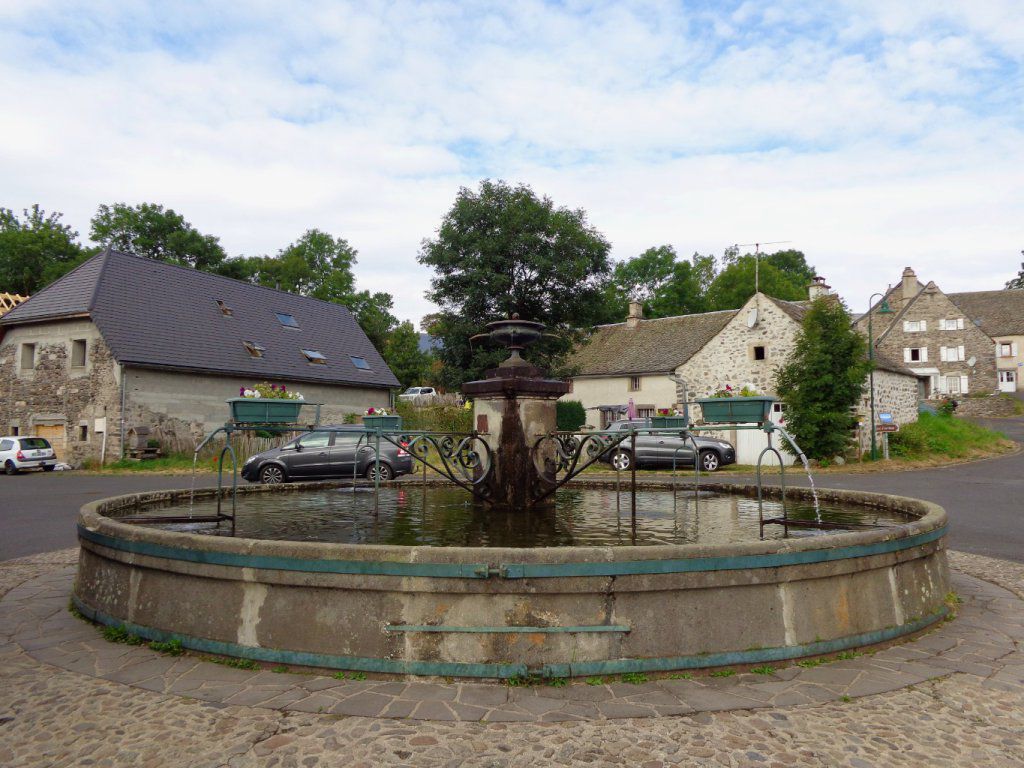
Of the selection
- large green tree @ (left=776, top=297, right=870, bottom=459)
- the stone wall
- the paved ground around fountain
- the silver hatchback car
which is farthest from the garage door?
large green tree @ (left=776, top=297, right=870, bottom=459)

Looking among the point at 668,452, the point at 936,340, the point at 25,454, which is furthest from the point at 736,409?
the point at 936,340

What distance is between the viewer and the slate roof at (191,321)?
982 inches

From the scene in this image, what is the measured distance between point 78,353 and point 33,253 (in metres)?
25.1

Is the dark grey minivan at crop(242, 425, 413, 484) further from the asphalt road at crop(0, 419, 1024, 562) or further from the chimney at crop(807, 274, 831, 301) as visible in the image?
the chimney at crop(807, 274, 831, 301)

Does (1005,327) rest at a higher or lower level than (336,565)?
higher

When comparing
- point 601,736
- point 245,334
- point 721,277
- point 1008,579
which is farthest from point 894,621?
point 721,277

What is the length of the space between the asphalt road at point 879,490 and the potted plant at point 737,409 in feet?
15.4

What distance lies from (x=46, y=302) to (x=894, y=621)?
30196 millimetres

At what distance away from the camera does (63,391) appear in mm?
24953

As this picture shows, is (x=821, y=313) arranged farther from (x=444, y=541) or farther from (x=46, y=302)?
(x=46, y=302)

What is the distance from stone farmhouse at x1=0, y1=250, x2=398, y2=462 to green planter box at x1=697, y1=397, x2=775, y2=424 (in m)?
22.7

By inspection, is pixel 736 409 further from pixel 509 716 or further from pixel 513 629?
pixel 509 716

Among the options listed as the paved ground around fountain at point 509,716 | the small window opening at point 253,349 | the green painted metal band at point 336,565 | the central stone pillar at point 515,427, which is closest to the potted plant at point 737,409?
the central stone pillar at point 515,427

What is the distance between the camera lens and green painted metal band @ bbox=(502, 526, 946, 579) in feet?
12.8
